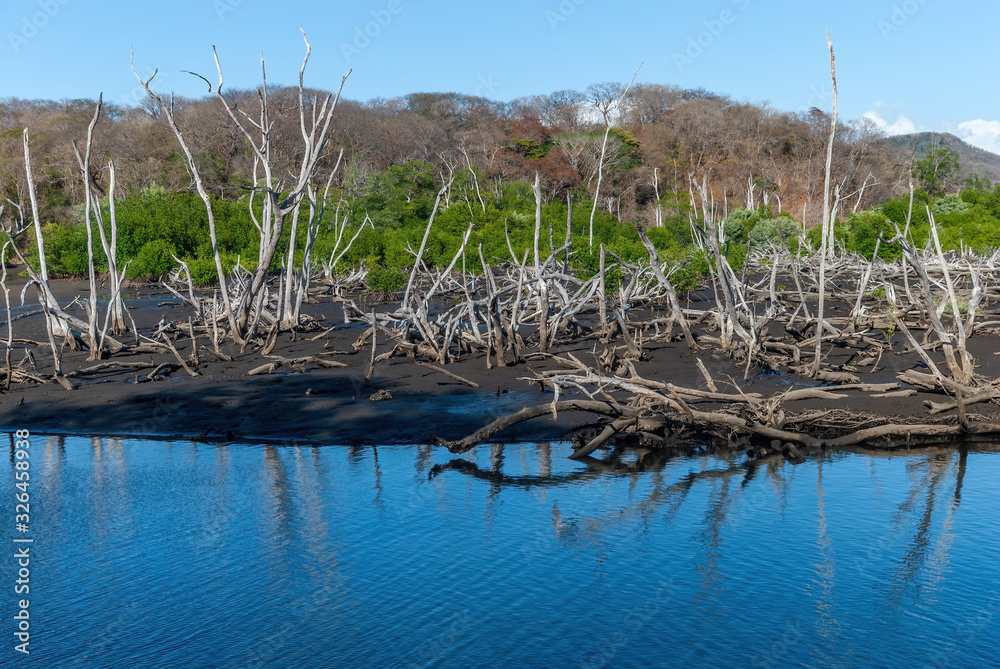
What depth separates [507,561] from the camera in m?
6.94

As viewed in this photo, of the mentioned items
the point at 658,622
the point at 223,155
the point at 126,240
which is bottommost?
the point at 658,622

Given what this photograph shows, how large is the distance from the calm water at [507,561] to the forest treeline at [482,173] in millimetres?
13913

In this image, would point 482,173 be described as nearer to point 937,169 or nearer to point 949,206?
point 949,206

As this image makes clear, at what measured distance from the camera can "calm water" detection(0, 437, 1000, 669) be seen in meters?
5.58

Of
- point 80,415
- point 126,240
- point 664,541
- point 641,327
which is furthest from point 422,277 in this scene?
point 664,541

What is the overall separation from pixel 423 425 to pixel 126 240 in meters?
24.2

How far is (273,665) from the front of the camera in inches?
211

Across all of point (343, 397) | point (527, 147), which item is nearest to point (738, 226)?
point (343, 397)

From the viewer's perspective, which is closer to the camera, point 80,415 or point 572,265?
point 80,415

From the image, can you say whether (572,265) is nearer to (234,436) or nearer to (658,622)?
(234,436)

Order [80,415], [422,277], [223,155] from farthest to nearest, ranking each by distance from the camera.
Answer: [223,155]
[422,277]
[80,415]

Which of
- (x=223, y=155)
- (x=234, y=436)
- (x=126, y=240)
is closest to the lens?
(x=234, y=436)

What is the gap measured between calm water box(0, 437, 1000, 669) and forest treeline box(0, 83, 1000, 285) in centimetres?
1391

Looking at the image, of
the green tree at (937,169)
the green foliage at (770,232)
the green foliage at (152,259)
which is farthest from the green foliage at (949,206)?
the green foliage at (152,259)
